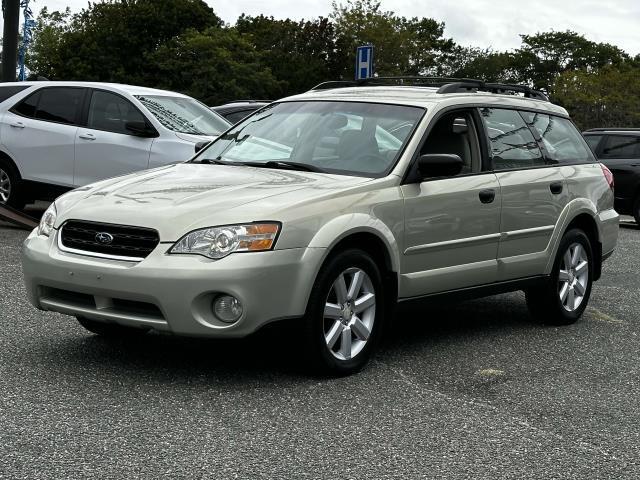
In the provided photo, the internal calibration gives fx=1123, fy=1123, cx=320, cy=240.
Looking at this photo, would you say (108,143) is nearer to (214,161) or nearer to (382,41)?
(214,161)

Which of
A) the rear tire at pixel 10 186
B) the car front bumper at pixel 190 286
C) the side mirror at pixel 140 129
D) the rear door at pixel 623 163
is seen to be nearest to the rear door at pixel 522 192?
the car front bumper at pixel 190 286

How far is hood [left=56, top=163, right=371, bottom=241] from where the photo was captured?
5684 millimetres

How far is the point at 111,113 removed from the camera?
42.8ft

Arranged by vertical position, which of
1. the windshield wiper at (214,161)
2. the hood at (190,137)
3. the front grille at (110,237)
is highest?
the windshield wiper at (214,161)

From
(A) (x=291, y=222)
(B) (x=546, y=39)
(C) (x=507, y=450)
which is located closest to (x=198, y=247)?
(A) (x=291, y=222)

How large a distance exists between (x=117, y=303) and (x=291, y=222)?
1.01 meters

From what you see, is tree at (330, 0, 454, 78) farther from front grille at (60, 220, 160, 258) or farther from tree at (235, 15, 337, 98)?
front grille at (60, 220, 160, 258)

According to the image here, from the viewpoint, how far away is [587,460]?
15.8 feet

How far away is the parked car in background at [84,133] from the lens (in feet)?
41.6

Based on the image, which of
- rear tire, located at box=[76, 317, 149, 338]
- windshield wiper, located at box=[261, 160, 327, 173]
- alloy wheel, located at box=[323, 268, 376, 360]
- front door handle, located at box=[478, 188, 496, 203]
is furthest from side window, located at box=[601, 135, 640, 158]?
alloy wheel, located at box=[323, 268, 376, 360]

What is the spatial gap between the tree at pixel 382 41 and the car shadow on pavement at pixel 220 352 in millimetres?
68379

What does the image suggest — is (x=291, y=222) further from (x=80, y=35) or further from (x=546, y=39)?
(x=546, y=39)

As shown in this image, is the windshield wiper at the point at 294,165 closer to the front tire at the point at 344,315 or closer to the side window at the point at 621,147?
the front tire at the point at 344,315

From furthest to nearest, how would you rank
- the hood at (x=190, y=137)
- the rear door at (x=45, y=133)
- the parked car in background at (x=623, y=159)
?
the parked car in background at (x=623, y=159) → the rear door at (x=45, y=133) → the hood at (x=190, y=137)
